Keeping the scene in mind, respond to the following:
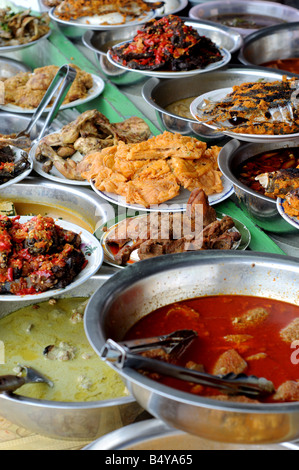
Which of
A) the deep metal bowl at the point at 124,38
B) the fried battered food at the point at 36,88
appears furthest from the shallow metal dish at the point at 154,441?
the fried battered food at the point at 36,88

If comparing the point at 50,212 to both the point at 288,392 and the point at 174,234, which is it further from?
the point at 288,392

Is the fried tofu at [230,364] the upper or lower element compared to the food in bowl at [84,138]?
lower

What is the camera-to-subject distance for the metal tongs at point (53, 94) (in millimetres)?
3166

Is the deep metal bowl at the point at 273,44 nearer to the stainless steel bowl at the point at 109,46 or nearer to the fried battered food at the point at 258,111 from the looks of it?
the stainless steel bowl at the point at 109,46

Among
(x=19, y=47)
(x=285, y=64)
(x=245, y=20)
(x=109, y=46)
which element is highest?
(x=19, y=47)

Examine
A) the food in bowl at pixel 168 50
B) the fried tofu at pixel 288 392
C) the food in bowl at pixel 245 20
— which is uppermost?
the food in bowl at pixel 168 50

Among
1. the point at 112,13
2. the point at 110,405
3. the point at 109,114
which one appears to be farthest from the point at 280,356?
the point at 112,13

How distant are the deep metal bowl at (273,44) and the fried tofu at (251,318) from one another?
8.54 feet

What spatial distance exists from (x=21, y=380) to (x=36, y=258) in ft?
1.73

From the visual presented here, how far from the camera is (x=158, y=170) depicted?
2520 millimetres

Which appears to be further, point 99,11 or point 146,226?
point 99,11

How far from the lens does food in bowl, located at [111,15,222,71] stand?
3.12 m

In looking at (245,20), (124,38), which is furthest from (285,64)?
(124,38)
